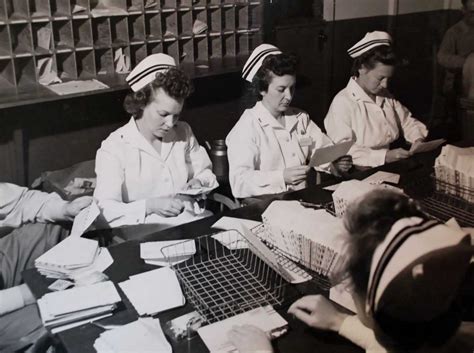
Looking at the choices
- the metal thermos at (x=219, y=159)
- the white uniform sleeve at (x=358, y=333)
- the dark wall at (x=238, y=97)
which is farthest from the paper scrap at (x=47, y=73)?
the white uniform sleeve at (x=358, y=333)

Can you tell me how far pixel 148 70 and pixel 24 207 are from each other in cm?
79

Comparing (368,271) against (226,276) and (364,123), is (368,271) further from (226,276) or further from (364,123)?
(364,123)

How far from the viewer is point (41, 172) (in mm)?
3361

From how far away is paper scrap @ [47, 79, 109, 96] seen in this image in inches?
124

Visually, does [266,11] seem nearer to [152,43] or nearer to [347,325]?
[152,43]

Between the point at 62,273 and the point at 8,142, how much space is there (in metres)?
1.71

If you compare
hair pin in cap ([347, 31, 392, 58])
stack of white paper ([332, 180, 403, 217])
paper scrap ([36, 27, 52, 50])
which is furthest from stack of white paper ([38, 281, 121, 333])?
hair pin in cap ([347, 31, 392, 58])

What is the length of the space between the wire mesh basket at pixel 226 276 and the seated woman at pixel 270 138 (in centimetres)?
72

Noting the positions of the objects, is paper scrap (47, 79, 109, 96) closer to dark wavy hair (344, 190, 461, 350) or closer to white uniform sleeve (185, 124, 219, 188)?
white uniform sleeve (185, 124, 219, 188)

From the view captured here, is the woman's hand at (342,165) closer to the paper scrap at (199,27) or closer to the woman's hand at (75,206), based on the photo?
the woman's hand at (75,206)

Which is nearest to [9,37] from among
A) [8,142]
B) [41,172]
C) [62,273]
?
[8,142]

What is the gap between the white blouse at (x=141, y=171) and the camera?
2303 millimetres

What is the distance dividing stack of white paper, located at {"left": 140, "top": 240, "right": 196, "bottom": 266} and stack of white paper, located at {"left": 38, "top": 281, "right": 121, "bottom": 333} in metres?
0.19

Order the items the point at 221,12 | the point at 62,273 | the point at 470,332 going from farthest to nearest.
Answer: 1. the point at 221,12
2. the point at 62,273
3. the point at 470,332
